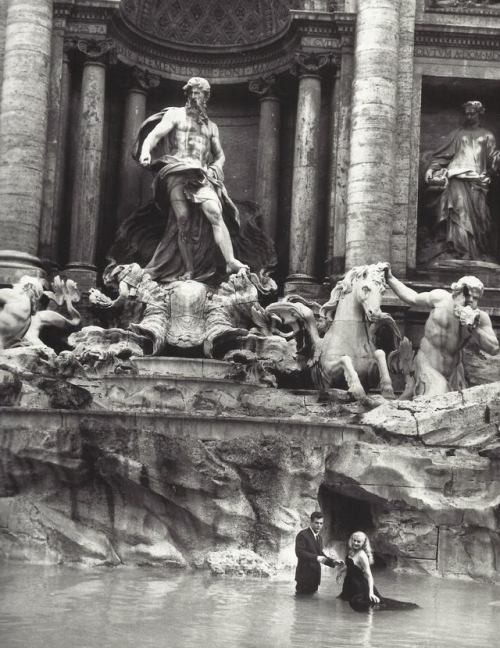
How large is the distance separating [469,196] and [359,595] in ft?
35.9

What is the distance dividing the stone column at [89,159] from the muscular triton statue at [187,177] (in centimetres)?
89

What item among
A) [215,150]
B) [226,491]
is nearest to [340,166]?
[215,150]

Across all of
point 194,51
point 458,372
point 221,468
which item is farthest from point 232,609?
point 194,51

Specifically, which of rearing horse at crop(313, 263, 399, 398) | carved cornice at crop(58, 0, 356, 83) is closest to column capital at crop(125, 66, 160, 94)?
carved cornice at crop(58, 0, 356, 83)

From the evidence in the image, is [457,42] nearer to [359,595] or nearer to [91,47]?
[91,47]

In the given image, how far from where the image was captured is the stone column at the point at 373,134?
1777 centimetres

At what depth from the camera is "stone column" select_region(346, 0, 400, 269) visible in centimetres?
1777

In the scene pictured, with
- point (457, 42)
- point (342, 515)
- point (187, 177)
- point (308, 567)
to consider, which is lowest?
point (308, 567)

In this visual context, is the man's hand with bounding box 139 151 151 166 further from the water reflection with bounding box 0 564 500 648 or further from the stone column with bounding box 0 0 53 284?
the water reflection with bounding box 0 564 500 648

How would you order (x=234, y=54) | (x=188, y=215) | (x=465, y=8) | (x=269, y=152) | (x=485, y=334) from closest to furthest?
1. (x=485, y=334)
2. (x=188, y=215)
3. (x=465, y=8)
4. (x=269, y=152)
5. (x=234, y=54)

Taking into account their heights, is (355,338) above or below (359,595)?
above

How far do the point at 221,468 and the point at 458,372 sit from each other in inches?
179

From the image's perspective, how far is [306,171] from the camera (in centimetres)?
1864

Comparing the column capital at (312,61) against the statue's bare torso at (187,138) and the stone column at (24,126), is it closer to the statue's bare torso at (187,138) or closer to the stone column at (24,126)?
the statue's bare torso at (187,138)
